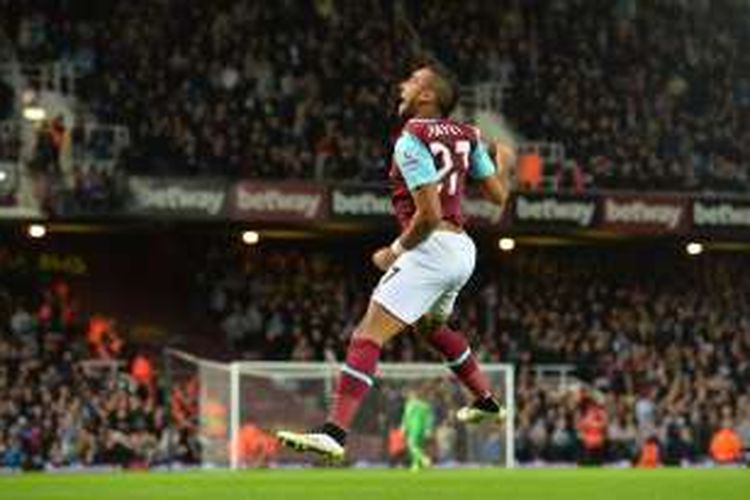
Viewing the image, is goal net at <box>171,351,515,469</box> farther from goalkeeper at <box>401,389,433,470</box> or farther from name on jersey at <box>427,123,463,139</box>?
name on jersey at <box>427,123,463,139</box>

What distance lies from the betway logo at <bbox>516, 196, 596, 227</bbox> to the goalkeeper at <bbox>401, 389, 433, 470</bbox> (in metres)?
8.14

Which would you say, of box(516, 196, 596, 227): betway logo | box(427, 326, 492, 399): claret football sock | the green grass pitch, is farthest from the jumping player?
box(516, 196, 596, 227): betway logo

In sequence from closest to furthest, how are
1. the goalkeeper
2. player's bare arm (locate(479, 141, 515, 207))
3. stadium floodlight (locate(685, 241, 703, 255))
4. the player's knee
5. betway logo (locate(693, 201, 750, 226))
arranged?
player's bare arm (locate(479, 141, 515, 207)) → the player's knee → the goalkeeper → betway logo (locate(693, 201, 750, 226)) → stadium floodlight (locate(685, 241, 703, 255))

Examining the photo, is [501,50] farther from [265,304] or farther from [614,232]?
[265,304]

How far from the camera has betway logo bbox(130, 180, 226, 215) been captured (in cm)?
3117

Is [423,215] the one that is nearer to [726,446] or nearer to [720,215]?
[726,446]

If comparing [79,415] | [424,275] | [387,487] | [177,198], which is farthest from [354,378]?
[177,198]

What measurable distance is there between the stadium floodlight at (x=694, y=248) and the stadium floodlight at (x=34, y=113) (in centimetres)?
1329

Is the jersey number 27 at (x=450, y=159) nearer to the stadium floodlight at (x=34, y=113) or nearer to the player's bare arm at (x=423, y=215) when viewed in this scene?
the player's bare arm at (x=423, y=215)

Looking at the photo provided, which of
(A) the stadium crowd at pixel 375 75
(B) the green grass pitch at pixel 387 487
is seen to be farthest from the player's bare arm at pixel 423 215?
(A) the stadium crowd at pixel 375 75

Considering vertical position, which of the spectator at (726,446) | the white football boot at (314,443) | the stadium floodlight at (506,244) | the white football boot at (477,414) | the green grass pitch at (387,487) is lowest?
the spectator at (726,446)

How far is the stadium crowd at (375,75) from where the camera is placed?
1284 inches

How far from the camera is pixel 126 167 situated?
103 ft

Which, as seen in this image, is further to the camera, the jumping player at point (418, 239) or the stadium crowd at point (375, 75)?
the stadium crowd at point (375, 75)
